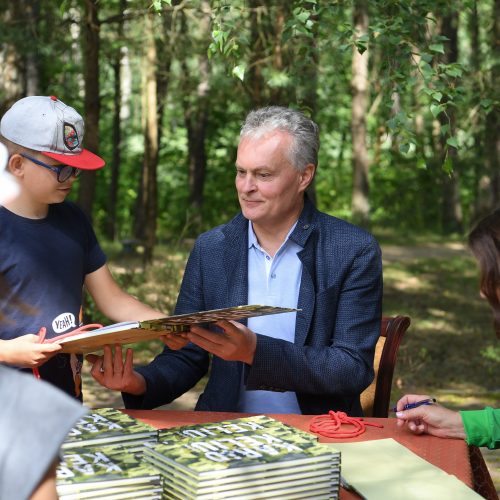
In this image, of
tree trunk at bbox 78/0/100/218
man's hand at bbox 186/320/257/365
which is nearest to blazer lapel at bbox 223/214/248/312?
man's hand at bbox 186/320/257/365

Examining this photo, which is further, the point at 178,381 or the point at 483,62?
the point at 483,62

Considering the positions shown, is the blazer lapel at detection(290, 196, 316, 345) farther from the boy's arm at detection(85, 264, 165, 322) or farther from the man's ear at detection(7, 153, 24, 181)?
the man's ear at detection(7, 153, 24, 181)

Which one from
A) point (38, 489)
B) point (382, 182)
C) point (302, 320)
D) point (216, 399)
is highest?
point (38, 489)

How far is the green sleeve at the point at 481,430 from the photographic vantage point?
2.68 meters

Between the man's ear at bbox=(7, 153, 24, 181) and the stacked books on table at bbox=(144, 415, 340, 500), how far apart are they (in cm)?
117

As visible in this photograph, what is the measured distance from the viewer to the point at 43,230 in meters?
3.17

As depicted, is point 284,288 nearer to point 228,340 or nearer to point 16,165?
point 228,340

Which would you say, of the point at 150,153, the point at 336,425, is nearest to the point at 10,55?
the point at 150,153

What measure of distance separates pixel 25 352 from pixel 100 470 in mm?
742

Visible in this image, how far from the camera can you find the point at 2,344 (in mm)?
2680

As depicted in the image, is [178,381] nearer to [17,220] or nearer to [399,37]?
[17,220]

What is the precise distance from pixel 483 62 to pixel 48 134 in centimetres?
1063

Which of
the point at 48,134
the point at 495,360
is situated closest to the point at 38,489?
the point at 48,134

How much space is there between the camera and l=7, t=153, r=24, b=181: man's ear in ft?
9.98
